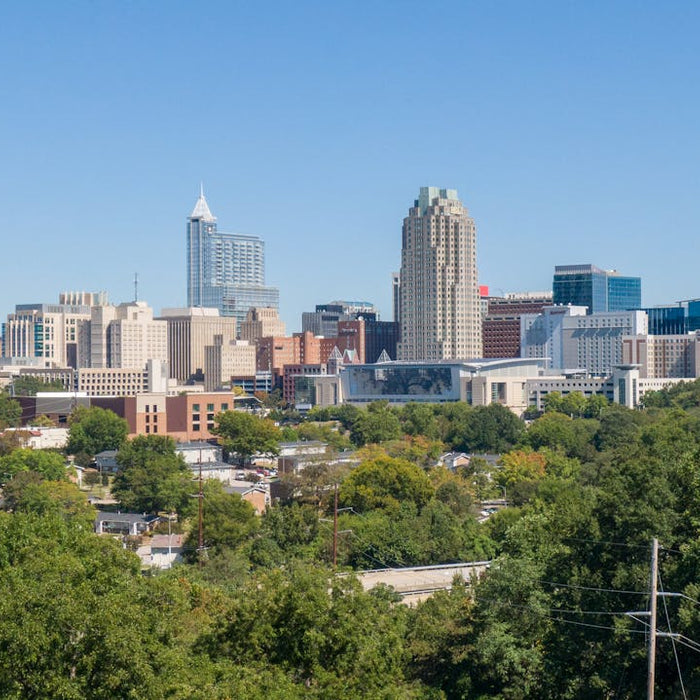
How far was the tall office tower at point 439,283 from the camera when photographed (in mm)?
191625

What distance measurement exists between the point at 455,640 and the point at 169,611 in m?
9.86

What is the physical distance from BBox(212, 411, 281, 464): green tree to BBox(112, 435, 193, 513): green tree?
19.8 m

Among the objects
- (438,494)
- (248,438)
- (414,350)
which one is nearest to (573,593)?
(438,494)

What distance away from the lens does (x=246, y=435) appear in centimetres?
11519

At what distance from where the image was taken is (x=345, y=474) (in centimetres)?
8606

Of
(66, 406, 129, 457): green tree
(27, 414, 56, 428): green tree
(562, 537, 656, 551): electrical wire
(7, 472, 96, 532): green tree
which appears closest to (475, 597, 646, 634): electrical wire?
(562, 537, 656, 551): electrical wire

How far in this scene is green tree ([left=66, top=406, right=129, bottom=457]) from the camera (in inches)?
4424

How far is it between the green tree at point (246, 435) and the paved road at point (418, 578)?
54.4 m

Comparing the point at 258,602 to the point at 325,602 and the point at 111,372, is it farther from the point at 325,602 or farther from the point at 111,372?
the point at 111,372

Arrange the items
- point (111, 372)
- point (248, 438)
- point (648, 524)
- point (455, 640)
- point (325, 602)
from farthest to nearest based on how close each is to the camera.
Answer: point (111, 372), point (248, 438), point (455, 640), point (648, 524), point (325, 602)

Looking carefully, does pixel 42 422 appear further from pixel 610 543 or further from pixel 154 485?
pixel 610 543

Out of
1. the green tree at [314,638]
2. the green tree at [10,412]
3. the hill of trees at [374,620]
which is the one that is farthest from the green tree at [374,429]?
the green tree at [314,638]

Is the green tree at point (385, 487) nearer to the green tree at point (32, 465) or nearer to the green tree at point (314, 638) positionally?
the green tree at point (32, 465)

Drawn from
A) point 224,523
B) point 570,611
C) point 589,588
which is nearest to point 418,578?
point 224,523
